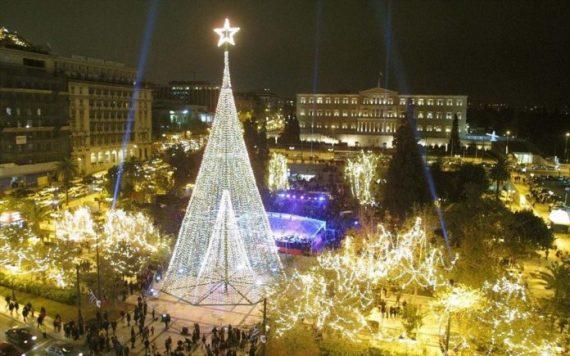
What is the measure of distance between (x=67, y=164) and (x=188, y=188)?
11.9 metres

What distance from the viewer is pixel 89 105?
63.5 meters

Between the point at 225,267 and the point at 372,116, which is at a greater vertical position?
the point at 372,116

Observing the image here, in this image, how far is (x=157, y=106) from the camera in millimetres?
99375

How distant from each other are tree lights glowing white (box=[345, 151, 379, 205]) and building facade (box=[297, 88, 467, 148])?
41.3 m

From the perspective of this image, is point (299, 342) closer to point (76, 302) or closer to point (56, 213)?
point (76, 302)

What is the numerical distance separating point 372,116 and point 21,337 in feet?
273

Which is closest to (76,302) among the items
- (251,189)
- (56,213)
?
(251,189)

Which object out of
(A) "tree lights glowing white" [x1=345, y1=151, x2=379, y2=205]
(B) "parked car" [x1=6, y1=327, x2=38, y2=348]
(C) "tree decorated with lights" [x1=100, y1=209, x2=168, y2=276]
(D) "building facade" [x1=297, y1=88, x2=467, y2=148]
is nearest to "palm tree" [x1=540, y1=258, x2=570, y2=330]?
(C) "tree decorated with lights" [x1=100, y1=209, x2=168, y2=276]

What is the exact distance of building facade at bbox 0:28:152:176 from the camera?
54750 mm

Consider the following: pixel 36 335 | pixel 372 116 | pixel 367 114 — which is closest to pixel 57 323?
pixel 36 335

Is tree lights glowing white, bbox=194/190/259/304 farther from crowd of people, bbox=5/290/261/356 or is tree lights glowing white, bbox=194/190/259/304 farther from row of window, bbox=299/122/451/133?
row of window, bbox=299/122/451/133

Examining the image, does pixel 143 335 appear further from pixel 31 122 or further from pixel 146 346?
pixel 31 122

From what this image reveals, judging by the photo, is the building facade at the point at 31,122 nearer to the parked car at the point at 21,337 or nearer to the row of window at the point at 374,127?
the parked car at the point at 21,337

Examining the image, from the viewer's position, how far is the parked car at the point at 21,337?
20.1m
